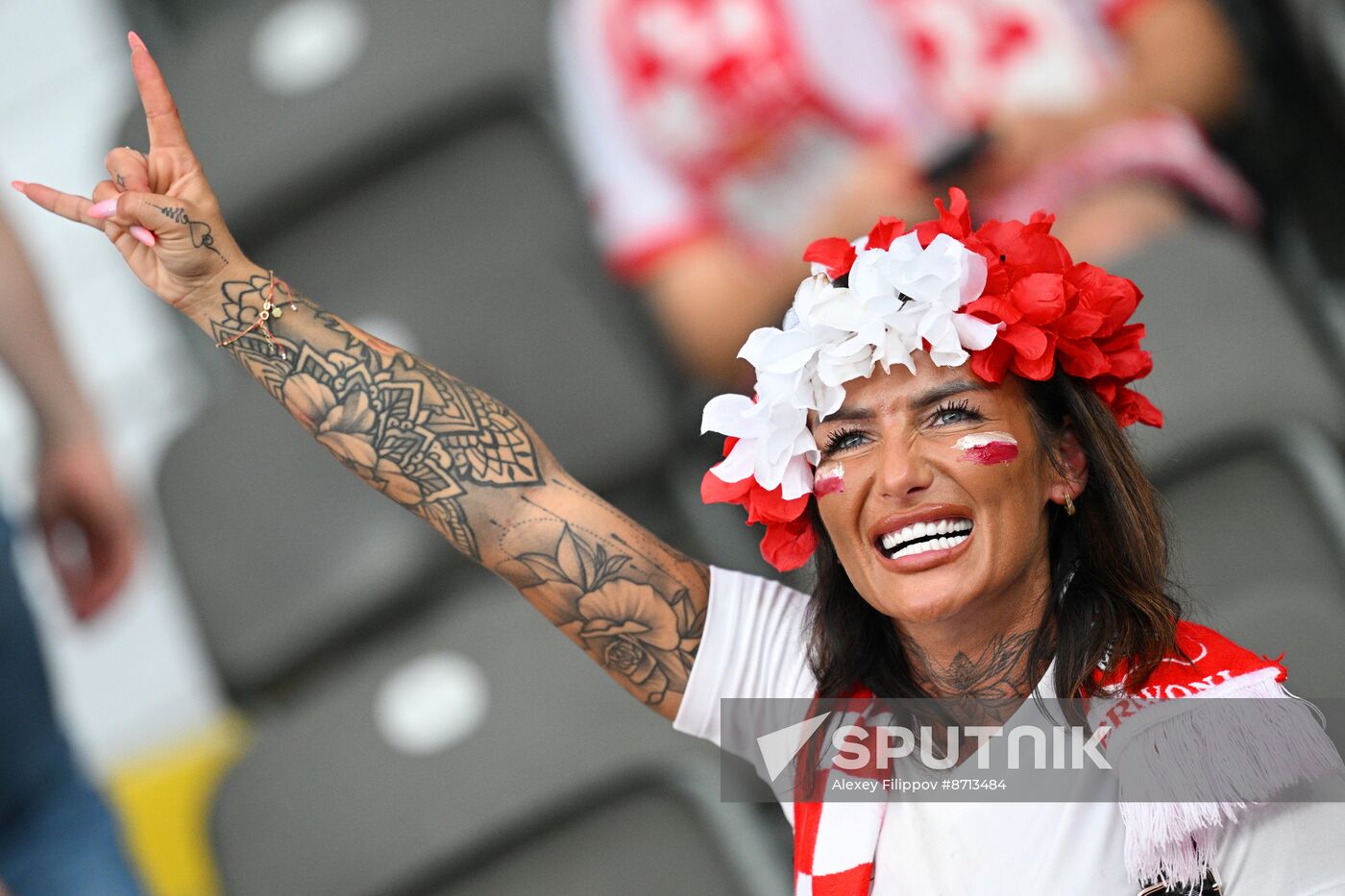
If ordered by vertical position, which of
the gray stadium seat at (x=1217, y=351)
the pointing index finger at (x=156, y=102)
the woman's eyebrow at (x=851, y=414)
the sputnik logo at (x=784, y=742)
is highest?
the pointing index finger at (x=156, y=102)

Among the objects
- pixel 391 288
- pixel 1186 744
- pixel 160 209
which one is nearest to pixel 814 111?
pixel 391 288

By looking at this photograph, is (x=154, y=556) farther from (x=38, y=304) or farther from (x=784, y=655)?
Result: (x=784, y=655)

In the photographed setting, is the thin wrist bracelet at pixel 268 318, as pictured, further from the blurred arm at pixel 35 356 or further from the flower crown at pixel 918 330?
the blurred arm at pixel 35 356

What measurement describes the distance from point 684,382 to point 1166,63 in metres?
1.00

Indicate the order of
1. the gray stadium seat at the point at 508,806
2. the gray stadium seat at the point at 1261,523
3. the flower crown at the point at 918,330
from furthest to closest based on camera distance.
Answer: the gray stadium seat at the point at 508,806 → the gray stadium seat at the point at 1261,523 → the flower crown at the point at 918,330

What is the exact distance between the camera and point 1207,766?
3.92 ft

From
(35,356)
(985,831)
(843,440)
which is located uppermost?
(35,356)

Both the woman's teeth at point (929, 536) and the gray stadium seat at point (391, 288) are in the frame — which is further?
the gray stadium seat at point (391, 288)

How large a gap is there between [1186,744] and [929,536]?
0.90 ft

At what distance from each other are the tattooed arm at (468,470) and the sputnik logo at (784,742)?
10 cm

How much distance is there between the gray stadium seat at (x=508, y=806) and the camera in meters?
2.07

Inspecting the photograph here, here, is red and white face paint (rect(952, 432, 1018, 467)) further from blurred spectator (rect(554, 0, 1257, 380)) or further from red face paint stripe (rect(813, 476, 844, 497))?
blurred spectator (rect(554, 0, 1257, 380))

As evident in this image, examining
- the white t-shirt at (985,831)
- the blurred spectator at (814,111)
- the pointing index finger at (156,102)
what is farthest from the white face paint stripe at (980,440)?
the blurred spectator at (814,111)

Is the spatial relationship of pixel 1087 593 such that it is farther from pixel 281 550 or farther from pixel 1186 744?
pixel 281 550
